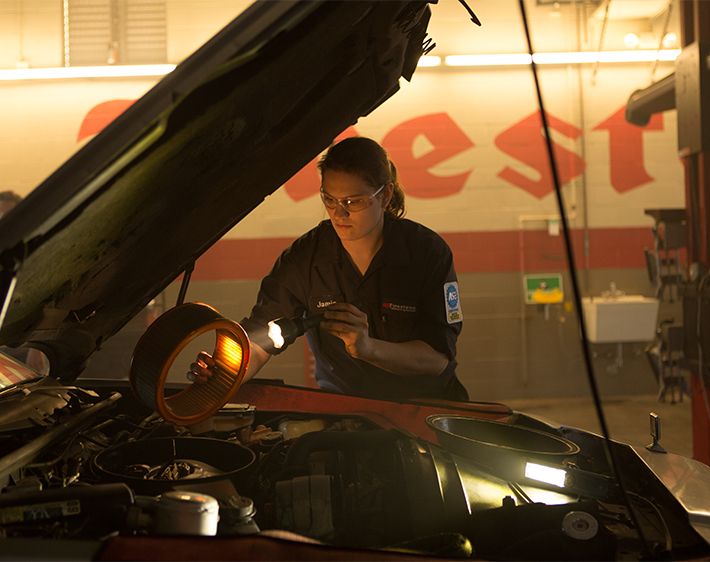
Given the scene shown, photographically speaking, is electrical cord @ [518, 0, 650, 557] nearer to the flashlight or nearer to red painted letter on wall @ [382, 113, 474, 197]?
the flashlight

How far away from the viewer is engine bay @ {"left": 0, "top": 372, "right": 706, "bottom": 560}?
3.18 feet

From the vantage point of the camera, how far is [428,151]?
607cm

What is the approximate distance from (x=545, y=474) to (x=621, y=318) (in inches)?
190

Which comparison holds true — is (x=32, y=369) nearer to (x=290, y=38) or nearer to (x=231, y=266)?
(x=290, y=38)

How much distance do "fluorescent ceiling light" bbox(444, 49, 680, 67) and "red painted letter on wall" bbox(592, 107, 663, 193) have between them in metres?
0.42

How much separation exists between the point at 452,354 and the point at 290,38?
1283 millimetres

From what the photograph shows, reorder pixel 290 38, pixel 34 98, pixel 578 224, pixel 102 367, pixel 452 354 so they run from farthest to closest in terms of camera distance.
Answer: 1. pixel 578 224
2. pixel 34 98
3. pixel 102 367
4. pixel 452 354
5. pixel 290 38

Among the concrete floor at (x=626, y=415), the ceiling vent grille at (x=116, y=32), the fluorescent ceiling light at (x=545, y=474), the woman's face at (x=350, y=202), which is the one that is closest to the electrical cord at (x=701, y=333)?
the concrete floor at (x=626, y=415)

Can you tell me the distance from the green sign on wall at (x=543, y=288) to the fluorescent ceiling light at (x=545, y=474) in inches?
197

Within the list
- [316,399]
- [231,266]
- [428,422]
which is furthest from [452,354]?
[231,266]

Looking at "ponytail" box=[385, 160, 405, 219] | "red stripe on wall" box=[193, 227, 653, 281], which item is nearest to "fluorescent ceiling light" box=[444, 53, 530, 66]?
"red stripe on wall" box=[193, 227, 653, 281]

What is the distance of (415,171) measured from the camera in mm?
6082

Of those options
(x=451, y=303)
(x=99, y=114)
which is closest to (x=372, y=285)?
(x=451, y=303)

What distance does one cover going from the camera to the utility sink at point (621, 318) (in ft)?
18.8
